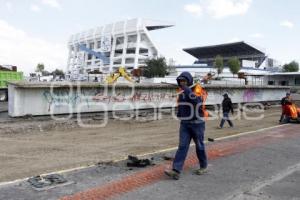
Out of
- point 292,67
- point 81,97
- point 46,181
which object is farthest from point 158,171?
point 292,67

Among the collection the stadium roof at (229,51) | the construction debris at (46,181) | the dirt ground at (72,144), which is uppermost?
the stadium roof at (229,51)

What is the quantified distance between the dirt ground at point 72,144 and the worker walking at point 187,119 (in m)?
2.19

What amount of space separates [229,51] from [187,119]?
149 meters

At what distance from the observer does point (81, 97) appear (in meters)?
19.1

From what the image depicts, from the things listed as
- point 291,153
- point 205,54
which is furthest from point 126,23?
point 291,153

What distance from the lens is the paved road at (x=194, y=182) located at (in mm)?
6262

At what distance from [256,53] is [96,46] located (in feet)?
197

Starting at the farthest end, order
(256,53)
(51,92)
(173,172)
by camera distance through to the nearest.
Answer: (256,53) < (51,92) < (173,172)

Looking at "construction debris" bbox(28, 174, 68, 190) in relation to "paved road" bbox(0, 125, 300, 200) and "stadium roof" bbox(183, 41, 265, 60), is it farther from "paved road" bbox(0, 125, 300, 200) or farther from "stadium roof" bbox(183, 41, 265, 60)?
"stadium roof" bbox(183, 41, 265, 60)

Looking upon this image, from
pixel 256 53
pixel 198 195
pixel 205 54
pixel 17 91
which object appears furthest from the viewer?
pixel 205 54

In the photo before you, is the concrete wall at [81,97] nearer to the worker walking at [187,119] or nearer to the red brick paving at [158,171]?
the red brick paving at [158,171]

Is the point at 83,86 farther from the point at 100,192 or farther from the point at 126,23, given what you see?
the point at 126,23

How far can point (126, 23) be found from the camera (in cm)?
15050

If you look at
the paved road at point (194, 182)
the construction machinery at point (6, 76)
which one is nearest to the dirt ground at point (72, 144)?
the paved road at point (194, 182)
